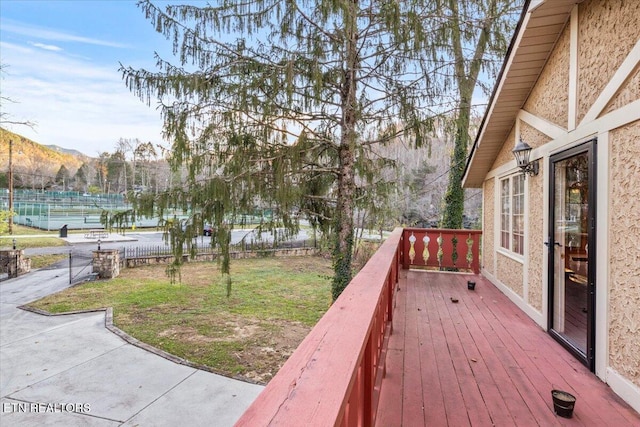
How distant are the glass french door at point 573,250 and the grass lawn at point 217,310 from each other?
4.56m

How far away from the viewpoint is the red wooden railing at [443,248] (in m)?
6.98

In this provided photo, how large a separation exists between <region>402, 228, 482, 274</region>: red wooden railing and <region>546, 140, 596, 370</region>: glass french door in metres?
3.38

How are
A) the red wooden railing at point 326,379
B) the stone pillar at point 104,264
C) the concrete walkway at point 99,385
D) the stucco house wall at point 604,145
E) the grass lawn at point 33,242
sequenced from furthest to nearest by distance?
the grass lawn at point 33,242
the stone pillar at point 104,264
the concrete walkway at point 99,385
the stucco house wall at point 604,145
the red wooden railing at point 326,379

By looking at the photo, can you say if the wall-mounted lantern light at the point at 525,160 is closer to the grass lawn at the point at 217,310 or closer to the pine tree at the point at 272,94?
the pine tree at the point at 272,94

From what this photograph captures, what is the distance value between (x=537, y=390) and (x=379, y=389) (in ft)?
4.00

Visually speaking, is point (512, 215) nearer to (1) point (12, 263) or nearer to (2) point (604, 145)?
(2) point (604, 145)

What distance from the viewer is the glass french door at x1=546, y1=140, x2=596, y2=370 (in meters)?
2.80

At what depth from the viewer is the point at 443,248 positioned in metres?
7.11

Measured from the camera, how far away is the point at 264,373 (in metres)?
6.02

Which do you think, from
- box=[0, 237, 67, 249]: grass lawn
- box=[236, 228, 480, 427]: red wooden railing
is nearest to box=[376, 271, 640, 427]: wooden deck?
box=[236, 228, 480, 427]: red wooden railing

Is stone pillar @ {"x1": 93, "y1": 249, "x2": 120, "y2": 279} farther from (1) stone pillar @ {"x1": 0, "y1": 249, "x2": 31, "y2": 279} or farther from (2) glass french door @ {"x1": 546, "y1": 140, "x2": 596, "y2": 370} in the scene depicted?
(2) glass french door @ {"x1": 546, "y1": 140, "x2": 596, "y2": 370}

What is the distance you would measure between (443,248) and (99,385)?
21.6ft

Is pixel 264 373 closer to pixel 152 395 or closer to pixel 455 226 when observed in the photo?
pixel 152 395

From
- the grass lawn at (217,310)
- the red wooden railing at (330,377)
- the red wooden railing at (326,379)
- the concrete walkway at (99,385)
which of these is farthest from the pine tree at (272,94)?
the red wooden railing at (326,379)
